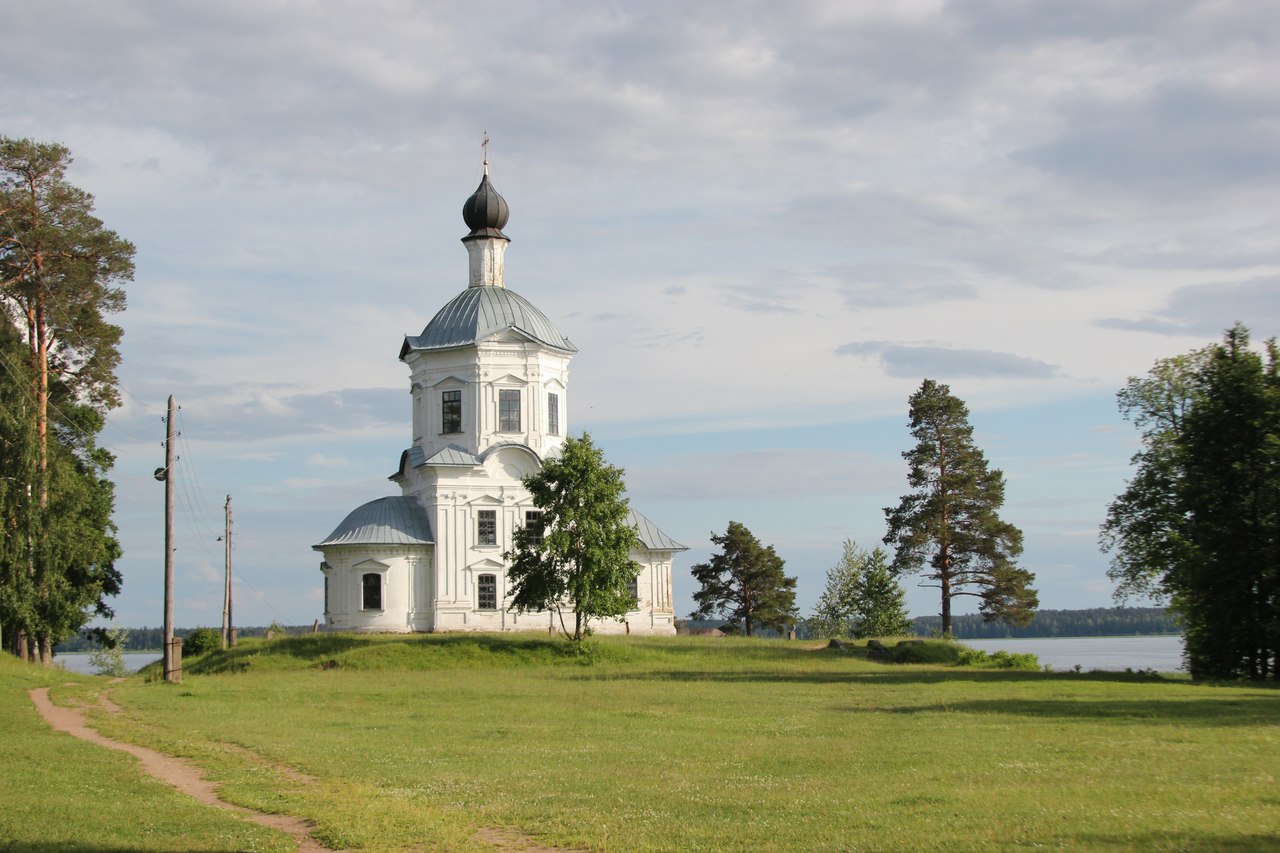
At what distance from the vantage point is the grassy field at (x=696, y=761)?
470 inches

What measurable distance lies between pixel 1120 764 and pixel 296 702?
19.2 meters

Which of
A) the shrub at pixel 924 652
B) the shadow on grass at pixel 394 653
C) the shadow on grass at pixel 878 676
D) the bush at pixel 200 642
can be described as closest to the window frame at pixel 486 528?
the shadow on grass at pixel 394 653

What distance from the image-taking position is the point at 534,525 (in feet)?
146

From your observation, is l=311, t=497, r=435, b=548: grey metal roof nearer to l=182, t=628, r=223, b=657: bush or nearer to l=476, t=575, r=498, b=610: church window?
l=476, t=575, r=498, b=610: church window

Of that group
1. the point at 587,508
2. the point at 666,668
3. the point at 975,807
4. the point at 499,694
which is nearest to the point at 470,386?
the point at 587,508

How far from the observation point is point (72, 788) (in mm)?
14727

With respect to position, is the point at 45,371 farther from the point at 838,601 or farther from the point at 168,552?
the point at 838,601

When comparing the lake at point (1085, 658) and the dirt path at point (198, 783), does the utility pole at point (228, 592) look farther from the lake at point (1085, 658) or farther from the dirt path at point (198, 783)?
the dirt path at point (198, 783)

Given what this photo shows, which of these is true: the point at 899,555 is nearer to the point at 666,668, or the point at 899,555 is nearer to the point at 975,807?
the point at 666,668

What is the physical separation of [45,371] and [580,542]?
18.3 meters

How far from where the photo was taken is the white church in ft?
160

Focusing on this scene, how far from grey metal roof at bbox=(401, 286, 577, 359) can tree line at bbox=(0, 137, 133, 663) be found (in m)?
12.8

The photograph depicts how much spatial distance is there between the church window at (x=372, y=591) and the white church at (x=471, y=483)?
4cm

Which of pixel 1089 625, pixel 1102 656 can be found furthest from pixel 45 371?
pixel 1089 625
